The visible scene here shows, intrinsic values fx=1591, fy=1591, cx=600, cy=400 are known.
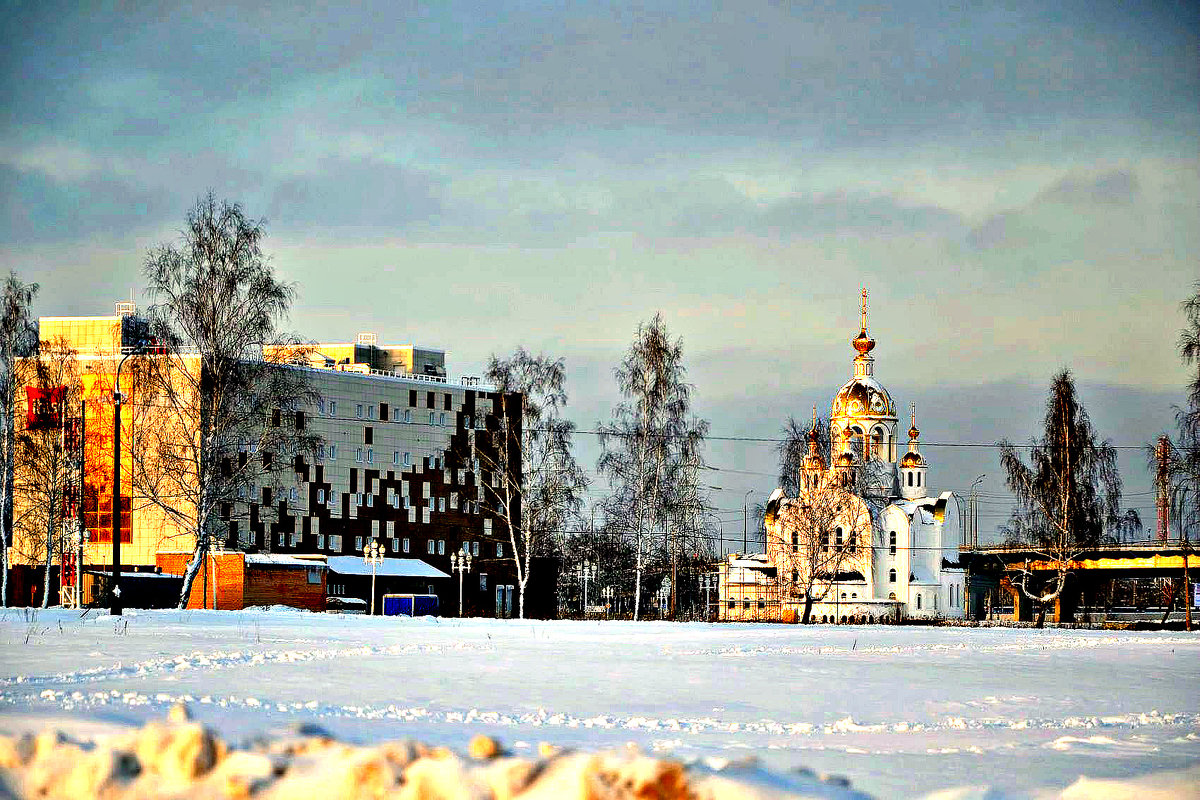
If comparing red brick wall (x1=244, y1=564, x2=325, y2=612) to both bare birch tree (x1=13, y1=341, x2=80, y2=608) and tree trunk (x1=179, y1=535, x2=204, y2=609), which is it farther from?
tree trunk (x1=179, y1=535, x2=204, y2=609)

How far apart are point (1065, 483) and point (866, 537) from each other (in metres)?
27.7

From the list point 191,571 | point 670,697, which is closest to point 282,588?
point 191,571

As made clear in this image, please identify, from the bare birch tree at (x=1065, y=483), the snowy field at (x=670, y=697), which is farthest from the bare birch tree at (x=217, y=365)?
the bare birch tree at (x=1065, y=483)

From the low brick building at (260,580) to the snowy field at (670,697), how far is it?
4266 centimetres

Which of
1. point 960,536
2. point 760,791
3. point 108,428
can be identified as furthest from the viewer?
point 960,536

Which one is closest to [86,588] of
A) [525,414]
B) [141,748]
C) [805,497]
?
[525,414]

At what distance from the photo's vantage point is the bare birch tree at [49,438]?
178 feet

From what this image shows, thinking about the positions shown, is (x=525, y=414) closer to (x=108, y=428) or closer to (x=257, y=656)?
(x=108, y=428)

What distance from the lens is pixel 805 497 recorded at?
73375 mm

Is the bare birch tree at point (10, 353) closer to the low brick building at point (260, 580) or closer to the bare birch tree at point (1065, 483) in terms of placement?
the low brick building at point (260, 580)

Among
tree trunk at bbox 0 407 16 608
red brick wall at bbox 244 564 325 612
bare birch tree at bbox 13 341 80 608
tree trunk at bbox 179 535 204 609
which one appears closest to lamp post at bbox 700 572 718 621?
red brick wall at bbox 244 564 325 612

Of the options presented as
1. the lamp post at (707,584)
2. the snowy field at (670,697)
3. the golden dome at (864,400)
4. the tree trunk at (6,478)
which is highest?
the golden dome at (864,400)

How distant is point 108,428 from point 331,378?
27436 mm

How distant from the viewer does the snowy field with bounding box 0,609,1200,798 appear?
11195 mm
